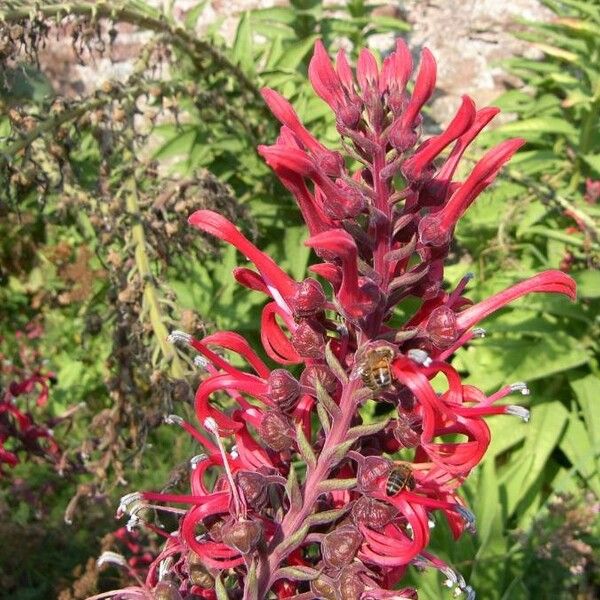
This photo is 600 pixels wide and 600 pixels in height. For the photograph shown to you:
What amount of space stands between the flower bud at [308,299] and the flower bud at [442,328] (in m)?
0.17

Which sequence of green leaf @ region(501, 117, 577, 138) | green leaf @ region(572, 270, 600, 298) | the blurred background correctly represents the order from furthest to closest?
green leaf @ region(501, 117, 577, 138) < green leaf @ region(572, 270, 600, 298) < the blurred background

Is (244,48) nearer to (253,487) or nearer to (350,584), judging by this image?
(253,487)

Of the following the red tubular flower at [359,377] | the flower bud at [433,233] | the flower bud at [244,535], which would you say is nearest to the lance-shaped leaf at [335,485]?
the red tubular flower at [359,377]

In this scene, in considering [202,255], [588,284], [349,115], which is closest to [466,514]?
[349,115]

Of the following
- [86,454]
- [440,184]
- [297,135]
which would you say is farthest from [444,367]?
[86,454]

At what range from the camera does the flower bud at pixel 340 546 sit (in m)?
1.23

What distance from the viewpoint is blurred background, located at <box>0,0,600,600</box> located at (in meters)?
2.37

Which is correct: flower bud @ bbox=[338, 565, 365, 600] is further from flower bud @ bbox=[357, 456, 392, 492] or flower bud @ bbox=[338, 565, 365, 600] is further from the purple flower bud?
the purple flower bud

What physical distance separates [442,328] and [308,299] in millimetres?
207

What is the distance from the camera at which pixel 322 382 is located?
129 cm

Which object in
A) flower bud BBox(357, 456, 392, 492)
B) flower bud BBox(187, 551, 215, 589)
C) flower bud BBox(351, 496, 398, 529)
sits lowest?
flower bud BBox(187, 551, 215, 589)

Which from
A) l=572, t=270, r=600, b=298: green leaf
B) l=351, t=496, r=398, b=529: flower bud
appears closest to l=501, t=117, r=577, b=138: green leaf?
l=572, t=270, r=600, b=298: green leaf

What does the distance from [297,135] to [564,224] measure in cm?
300

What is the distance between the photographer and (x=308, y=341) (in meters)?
1.28
